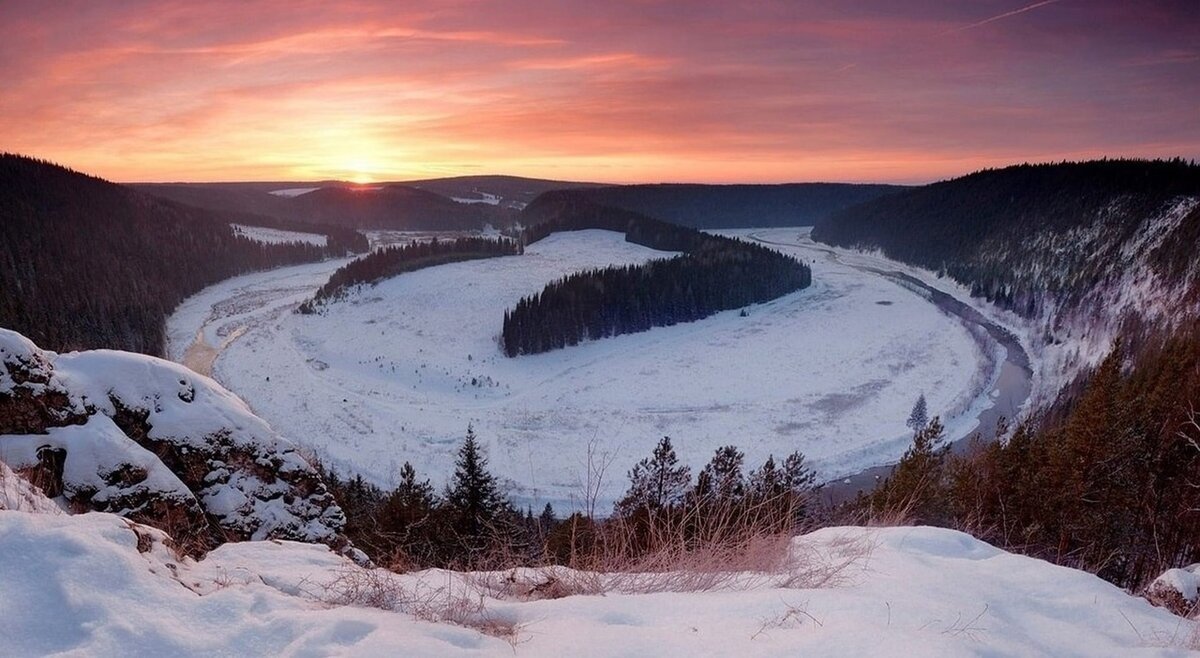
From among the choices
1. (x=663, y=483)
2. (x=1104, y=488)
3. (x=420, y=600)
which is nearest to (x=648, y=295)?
(x=663, y=483)

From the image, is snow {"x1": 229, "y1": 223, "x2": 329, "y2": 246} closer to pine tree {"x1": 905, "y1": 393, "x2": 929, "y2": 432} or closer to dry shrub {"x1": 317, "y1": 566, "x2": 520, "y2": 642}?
pine tree {"x1": 905, "y1": 393, "x2": 929, "y2": 432}

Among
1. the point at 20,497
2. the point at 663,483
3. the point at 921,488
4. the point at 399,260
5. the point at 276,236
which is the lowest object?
the point at 663,483

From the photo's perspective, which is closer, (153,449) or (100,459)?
(100,459)

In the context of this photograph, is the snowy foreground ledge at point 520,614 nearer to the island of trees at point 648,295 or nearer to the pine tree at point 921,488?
the pine tree at point 921,488

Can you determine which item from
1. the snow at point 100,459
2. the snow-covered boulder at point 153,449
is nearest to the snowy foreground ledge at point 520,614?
the snow-covered boulder at point 153,449

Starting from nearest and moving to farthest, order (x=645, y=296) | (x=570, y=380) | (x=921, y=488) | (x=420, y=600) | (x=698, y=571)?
(x=420, y=600)
(x=698, y=571)
(x=921, y=488)
(x=570, y=380)
(x=645, y=296)

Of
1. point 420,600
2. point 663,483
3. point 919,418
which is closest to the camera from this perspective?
point 420,600

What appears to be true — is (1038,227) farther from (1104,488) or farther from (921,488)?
(921,488)
